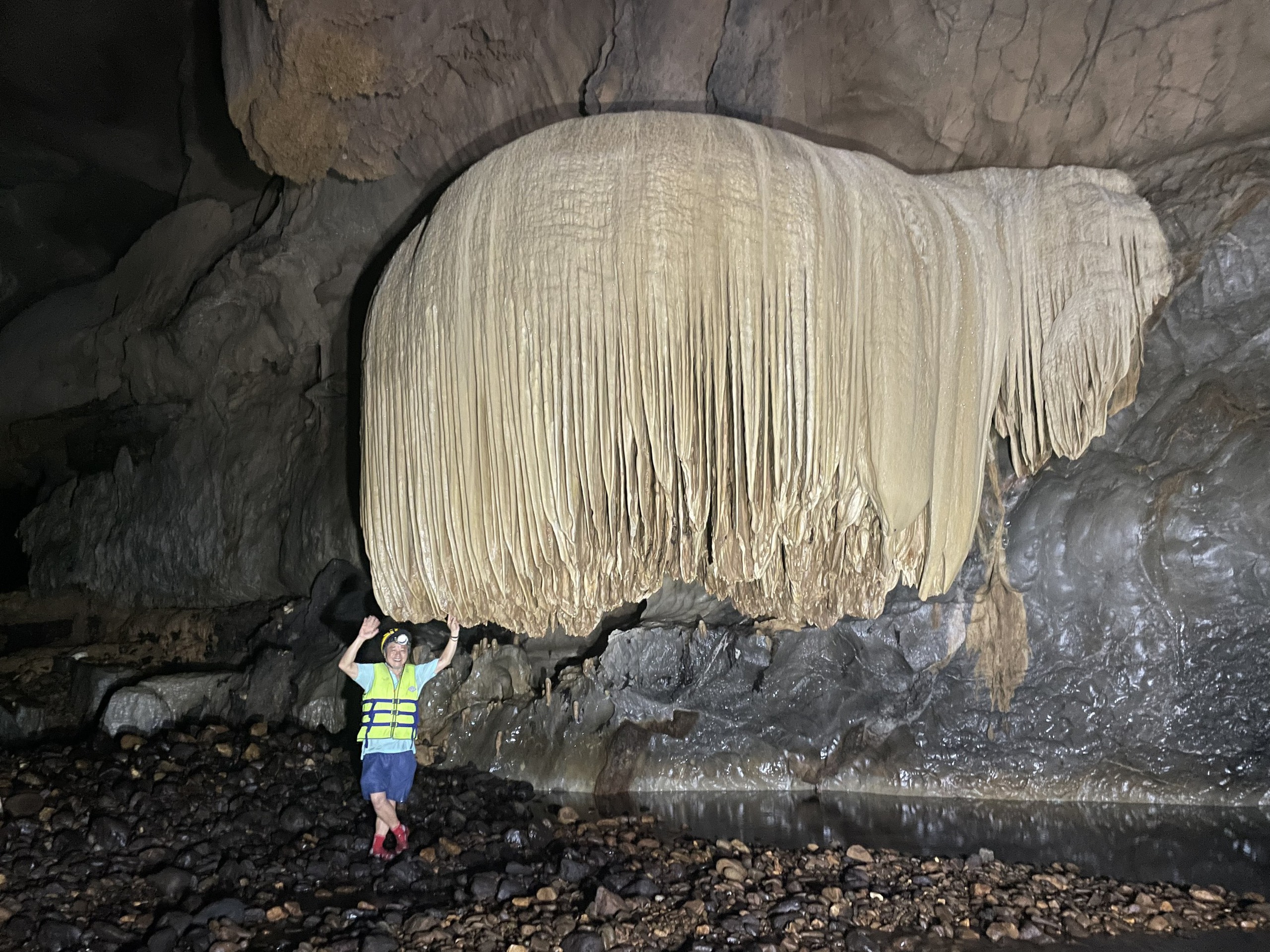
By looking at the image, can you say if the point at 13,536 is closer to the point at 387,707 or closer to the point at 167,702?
the point at 167,702

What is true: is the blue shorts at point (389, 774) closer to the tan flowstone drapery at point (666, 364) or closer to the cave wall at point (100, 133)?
the tan flowstone drapery at point (666, 364)

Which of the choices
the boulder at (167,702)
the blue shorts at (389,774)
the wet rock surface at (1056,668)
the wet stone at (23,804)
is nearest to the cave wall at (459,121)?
the wet rock surface at (1056,668)

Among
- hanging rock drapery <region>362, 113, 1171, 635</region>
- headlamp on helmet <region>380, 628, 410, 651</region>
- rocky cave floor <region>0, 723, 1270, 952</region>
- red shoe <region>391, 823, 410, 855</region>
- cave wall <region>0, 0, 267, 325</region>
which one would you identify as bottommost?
red shoe <region>391, 823, 410, 855</region>

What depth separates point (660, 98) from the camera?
4387 millimetres

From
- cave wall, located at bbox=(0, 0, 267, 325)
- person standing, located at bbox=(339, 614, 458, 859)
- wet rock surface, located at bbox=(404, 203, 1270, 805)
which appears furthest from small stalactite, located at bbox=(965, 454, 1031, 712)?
cave wall, located at bbox=(0, 0, 267, 325)

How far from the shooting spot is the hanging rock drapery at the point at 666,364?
10.4 ft

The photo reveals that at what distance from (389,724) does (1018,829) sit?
137 inches

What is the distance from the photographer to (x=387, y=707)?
15.0 feet

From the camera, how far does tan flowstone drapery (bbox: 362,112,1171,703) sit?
317 cm

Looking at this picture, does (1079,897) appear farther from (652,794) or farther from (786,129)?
(786,129)

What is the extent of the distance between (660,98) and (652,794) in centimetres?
434

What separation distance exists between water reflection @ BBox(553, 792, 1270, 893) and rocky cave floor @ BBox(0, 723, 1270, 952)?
0.27 meters

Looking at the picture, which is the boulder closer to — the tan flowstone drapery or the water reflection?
the water reflection

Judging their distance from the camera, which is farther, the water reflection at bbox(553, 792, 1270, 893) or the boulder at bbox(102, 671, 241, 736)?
the boulder at bbox(102, 671, 241, 736)
